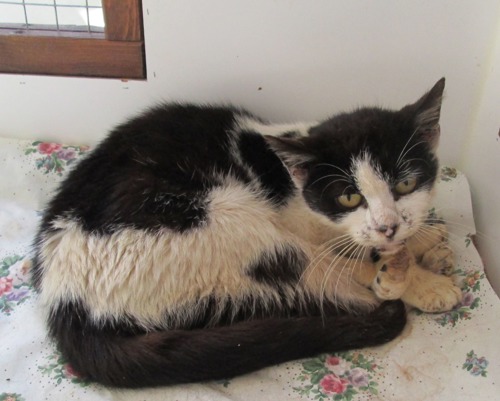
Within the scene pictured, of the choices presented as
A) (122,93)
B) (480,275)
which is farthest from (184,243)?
(480,275)

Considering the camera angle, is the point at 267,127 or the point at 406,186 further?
the point at 267,127

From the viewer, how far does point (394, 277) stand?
1.50 meters

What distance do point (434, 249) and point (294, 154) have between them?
54 centimetres

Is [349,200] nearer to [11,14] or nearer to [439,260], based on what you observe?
[439,260]

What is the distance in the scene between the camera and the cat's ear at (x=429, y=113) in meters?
1.39

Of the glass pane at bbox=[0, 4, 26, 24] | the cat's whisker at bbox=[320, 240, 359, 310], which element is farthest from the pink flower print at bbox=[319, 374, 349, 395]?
the glass pane at bbox=[0, 4, 26, 24]

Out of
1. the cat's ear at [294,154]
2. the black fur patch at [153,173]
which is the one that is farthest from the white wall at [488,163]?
the black fur patch at [153,173]

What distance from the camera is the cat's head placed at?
1.39 metres

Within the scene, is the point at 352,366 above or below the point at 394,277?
below

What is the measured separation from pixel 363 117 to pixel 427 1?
444mm

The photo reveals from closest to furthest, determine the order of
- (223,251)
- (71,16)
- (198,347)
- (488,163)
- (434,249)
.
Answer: (198,347)
(223,251)
(434,249)
(488,163)
(71,16)

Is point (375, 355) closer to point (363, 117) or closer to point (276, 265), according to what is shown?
point (276, 265)

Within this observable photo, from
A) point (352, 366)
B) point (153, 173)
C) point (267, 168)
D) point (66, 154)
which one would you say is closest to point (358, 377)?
point (352, 366)

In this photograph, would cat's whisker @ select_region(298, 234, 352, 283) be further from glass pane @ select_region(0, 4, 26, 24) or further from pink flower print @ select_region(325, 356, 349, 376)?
glass pane @ select_region(0, 4, 26, 24)
